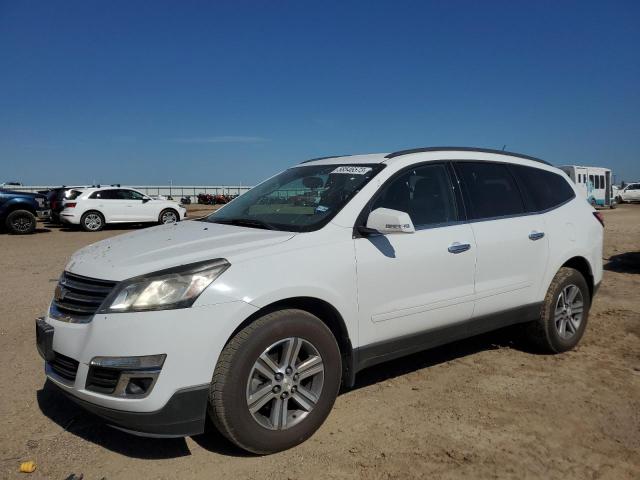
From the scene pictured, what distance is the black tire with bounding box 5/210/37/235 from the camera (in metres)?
17.0

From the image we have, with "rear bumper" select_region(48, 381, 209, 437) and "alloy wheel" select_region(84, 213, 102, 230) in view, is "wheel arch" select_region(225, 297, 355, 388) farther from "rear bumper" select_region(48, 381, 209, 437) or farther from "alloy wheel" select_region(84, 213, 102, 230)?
"alloy wheel" select_region(84, 213, 102, 230)

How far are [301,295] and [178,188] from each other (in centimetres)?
5614

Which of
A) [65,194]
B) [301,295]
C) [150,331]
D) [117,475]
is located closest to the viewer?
[150,331]

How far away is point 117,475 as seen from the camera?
2.77 meters

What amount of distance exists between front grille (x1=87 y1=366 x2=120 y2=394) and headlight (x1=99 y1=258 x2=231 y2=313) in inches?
12.0

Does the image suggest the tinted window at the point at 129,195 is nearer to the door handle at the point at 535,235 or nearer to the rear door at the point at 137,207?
the rear door at the point at 137,207

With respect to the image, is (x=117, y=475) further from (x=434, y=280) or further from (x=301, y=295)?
(x=434, y=280)

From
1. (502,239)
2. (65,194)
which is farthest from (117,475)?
(65,194)

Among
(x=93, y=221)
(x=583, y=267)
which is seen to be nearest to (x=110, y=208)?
(x=93, y=221)

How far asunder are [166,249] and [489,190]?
2.64 meters

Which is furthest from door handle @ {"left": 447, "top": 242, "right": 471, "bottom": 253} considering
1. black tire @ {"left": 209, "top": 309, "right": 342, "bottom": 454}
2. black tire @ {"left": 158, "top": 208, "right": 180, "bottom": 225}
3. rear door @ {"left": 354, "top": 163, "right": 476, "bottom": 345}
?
black tire @ {"left": 158, "top": 208, "right": 180, "bottom": 225}

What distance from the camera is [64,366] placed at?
2.86m

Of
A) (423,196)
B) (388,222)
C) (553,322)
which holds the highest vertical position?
(423,196)

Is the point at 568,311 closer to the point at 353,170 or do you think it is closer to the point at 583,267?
the point at 583,267
